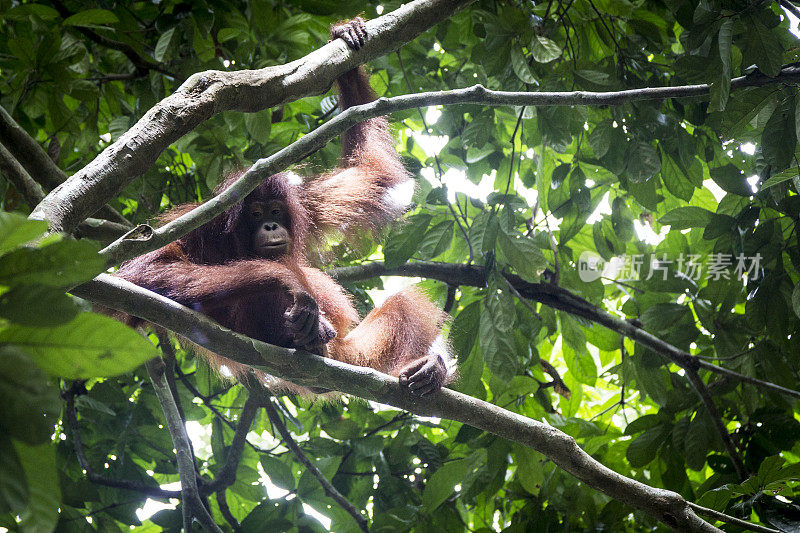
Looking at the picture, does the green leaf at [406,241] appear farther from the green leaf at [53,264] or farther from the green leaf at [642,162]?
the green leaf at [53,264]

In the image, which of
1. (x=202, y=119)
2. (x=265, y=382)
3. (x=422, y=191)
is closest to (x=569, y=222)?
(x=422, y=191)

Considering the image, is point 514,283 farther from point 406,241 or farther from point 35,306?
point 35,306

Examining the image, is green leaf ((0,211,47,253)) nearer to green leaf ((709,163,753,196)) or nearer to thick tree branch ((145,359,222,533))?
thick tree branch ((145,359,222,533))

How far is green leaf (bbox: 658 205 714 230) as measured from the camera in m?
3.39

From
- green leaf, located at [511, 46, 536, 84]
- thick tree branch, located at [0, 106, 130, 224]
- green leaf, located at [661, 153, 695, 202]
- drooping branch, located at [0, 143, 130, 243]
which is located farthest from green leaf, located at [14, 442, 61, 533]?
green leaf, located at [661, 153, 695, 202]

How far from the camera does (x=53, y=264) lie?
0.91 metres

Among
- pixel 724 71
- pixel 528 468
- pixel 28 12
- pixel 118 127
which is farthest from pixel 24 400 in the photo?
pixel 118 127

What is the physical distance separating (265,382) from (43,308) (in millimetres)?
2502

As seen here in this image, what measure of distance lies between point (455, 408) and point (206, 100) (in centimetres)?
131

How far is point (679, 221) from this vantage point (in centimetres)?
344

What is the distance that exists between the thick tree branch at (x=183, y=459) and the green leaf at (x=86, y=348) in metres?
2.19

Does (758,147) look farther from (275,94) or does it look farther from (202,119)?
(202,119)

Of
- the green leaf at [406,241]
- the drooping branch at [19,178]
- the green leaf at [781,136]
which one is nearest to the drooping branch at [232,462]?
the green leaf at [406,241]

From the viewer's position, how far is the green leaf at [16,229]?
0.86m
